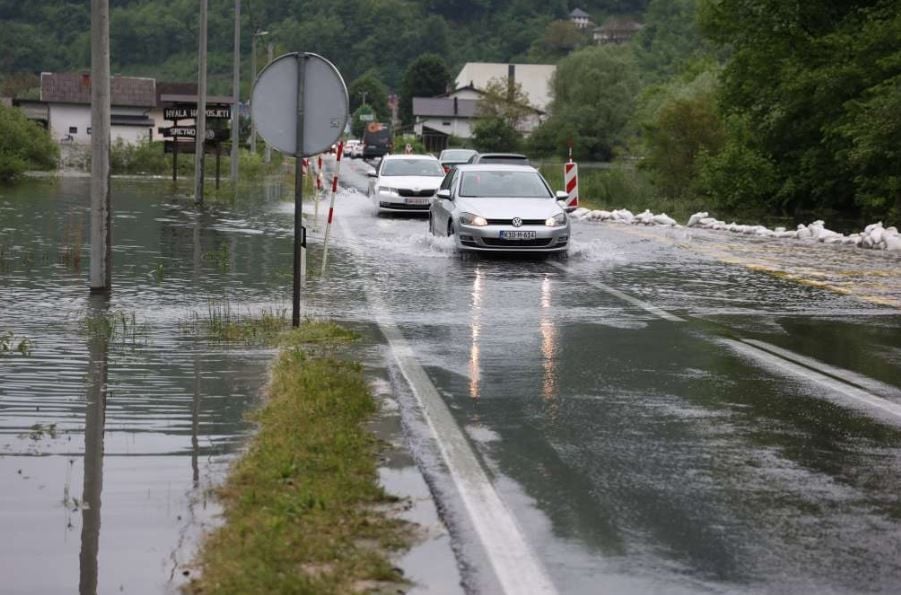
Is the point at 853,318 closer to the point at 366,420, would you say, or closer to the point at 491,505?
the point at 366,420

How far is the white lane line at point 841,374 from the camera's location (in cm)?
985

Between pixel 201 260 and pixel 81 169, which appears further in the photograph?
pixel 81 169

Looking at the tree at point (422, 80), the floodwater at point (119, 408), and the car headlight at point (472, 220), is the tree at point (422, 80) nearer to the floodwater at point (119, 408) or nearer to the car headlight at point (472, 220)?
the car headlight at point (472, 220)

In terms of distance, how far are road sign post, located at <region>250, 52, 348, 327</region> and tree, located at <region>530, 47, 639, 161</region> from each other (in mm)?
102673

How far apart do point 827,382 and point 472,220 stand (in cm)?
1109

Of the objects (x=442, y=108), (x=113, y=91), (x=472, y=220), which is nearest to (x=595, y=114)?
(x=113, y=91)

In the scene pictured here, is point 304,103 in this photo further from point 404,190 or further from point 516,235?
point 404,190

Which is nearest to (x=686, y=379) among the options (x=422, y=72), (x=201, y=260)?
(x=201, y=260)

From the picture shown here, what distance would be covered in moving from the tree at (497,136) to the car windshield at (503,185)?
95049 millimetres

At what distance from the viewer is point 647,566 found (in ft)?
18.4

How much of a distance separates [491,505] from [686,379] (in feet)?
13.1

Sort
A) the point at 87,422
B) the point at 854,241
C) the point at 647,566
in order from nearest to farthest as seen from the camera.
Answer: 1. the point at 647,566
2. the point at 87,422
3. the point at 854,241

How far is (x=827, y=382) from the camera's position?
33.5ft

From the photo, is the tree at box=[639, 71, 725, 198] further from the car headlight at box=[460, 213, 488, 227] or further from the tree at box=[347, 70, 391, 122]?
the tree at box=[347, 70, 391, 122]
